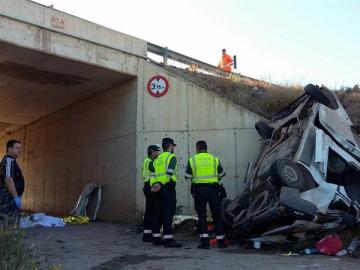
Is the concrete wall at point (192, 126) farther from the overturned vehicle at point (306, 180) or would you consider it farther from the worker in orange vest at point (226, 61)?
the worker in orange vest at point (226, 61)

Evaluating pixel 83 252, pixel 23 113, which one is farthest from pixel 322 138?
pixel 23 113

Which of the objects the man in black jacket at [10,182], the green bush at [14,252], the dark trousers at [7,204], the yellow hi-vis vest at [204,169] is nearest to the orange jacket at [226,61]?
the yellow hi-vis vest at [204,169]

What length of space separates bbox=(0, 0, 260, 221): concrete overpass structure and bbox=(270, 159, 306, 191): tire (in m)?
3.99

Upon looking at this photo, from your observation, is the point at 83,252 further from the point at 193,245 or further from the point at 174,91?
the point at 174,91

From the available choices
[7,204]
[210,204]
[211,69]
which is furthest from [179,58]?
[7,204]

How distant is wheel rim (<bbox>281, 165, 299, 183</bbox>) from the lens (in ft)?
22.1

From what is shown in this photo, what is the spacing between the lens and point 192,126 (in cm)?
1134

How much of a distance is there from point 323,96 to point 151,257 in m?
4.18

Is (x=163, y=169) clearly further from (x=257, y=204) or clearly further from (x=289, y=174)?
(x=289, y=174)

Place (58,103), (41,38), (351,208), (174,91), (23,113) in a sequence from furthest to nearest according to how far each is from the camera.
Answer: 1. (23,113)
2. (58,103)
3. (174,91)
4. (41,38)
5. (351,208)

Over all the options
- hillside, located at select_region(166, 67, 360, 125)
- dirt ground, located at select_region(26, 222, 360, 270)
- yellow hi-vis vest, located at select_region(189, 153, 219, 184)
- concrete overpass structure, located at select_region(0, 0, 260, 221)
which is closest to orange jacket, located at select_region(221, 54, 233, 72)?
hillside, located at select_region(166, 67, 360, 125)

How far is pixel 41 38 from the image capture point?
33.2ft

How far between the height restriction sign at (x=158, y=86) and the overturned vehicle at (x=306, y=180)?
369cm

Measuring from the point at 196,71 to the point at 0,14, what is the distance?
588 centimetres
